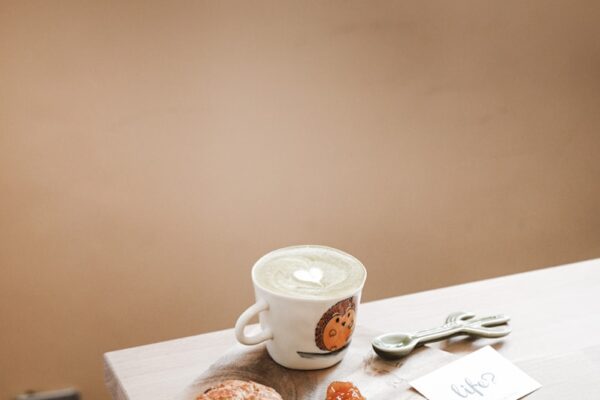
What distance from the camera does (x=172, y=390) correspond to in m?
0.83

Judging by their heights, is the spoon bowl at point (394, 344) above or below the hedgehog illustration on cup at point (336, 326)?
below

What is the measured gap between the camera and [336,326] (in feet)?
2.80

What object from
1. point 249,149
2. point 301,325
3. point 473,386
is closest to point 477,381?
point 473,386

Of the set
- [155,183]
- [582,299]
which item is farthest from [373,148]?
[582,299]

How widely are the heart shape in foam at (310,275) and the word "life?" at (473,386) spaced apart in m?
0.22

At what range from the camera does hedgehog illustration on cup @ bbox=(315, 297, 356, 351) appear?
0.84 m

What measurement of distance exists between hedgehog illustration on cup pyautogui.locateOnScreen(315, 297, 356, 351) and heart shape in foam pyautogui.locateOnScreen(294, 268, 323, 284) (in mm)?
53

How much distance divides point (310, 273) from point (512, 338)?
32cm

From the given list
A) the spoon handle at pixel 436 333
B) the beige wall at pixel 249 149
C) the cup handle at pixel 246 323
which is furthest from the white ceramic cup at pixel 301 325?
the beige wall at pixel 249 149

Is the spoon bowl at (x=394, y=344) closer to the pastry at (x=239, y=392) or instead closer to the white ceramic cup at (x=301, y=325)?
the white ceramic cup at (x=301, y=325)

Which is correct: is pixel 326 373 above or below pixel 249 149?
below

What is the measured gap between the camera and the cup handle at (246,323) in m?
0.86

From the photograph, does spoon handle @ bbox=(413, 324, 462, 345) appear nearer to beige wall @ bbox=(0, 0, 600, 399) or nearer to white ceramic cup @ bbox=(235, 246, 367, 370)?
white ceramic cup @ bbox=(235, 246, 367, 370)

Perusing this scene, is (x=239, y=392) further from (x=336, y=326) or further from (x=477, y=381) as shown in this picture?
(x=477, y=381)
